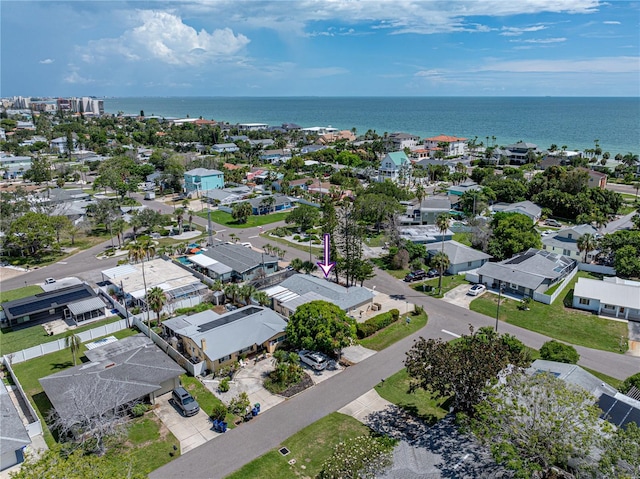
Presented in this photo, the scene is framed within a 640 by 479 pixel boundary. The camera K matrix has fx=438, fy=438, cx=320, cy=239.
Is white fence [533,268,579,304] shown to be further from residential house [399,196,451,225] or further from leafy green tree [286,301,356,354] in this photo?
residential house [399,196,451,225]

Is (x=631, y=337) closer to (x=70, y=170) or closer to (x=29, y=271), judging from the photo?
(x=29, y=271)

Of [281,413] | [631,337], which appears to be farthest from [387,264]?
[281,413]

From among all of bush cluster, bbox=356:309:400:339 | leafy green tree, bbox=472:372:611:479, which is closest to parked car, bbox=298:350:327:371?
bush cluster, bbox=356:309:400:339

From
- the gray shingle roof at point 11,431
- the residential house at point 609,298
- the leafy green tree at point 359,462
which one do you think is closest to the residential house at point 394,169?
the residential house at point 609,298

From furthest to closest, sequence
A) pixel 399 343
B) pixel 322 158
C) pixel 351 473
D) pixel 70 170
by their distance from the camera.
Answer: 1. pixel 322 158
2. pixel 70 170
3. pixel 399 343
4. pixel 351 473

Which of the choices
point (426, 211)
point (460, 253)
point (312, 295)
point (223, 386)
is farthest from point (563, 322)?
point (426, 211)

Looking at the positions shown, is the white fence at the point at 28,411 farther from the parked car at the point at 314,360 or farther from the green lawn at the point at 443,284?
the green lawn at the point at 443,284

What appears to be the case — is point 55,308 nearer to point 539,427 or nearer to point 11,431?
point 11,431
